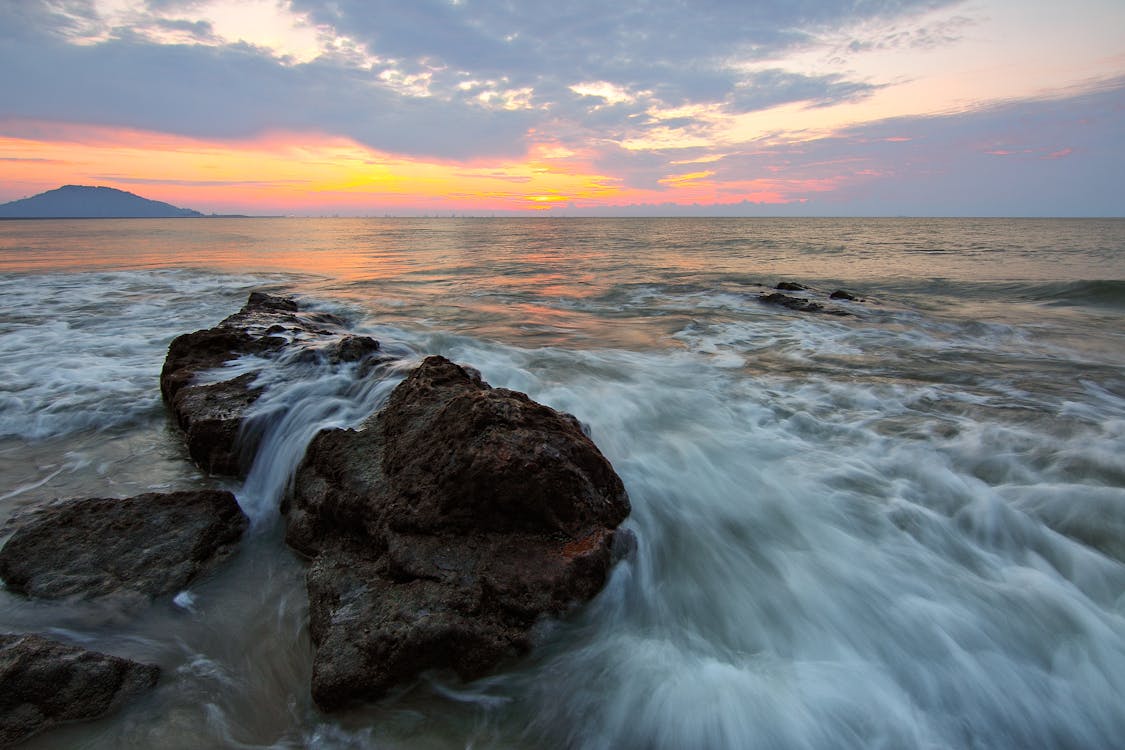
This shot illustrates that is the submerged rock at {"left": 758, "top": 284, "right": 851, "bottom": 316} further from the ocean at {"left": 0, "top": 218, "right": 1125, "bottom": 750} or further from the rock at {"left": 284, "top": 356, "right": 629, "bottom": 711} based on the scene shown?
the rock at {"left": 284, "top": 356, "right": 629, "bottom": 711}

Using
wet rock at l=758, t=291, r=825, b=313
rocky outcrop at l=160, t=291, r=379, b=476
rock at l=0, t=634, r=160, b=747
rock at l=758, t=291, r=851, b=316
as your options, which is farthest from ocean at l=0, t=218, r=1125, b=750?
wet rock at l=758, t=291, r=825, b=313

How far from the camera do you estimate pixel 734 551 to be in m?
3.64

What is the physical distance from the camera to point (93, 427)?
17.2ft

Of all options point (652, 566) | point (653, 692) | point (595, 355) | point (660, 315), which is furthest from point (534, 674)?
point (660, 315)

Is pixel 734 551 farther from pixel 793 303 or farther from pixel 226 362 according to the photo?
pixel 793 303

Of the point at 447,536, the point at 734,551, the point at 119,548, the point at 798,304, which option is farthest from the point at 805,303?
the point at 119,548

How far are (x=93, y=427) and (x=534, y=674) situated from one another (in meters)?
5.23

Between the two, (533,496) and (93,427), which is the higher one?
(533,496)

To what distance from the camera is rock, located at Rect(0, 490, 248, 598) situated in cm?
293

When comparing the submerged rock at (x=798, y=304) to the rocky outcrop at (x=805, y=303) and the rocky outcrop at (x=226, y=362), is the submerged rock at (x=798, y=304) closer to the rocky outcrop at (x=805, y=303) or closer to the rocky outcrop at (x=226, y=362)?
the rocky outcrop at (x=805, y=303)

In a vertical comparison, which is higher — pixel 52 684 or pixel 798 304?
pixel 798 304

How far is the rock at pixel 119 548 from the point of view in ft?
9.61

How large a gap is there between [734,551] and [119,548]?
147 inches

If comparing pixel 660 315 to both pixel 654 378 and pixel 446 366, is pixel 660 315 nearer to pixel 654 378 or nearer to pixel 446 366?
pixel 654 378
